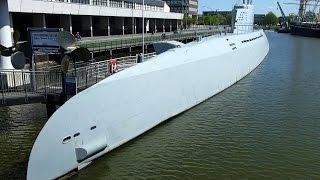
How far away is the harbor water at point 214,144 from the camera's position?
1730 cm

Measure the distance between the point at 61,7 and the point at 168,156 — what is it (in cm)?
4534

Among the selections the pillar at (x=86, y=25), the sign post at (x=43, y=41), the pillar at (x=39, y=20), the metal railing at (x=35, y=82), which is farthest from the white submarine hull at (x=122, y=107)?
the pillar at (x=86, y=25)

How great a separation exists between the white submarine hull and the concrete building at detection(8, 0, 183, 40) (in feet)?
100

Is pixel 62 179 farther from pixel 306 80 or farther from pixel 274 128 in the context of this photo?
pixel 306 80

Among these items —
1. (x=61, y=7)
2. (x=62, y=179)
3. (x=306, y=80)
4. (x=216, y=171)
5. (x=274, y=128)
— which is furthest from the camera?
(x=61, y=7)

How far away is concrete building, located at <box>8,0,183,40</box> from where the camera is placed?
53.8 metres

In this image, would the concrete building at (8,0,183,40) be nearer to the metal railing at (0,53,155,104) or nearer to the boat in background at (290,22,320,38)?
the metal railing at (0,53,155,104)

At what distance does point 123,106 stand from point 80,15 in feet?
174

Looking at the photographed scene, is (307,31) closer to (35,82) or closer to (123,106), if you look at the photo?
(123,106)

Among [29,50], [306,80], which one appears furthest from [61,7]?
[29,50]

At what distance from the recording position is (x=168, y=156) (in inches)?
745

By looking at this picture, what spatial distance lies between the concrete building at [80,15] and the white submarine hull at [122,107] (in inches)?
1202

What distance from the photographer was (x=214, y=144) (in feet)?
67.0

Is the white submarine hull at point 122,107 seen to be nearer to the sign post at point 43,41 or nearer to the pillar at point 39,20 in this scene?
the sign post at point 43,41
